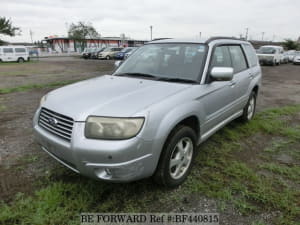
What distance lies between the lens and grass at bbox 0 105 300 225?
2053 mm

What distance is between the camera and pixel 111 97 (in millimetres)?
2188

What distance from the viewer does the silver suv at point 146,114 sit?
1.85m

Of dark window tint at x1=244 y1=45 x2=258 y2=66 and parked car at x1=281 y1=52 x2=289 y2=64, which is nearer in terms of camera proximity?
dark window tint at x1=244 y1=45 x2=258 y2=66

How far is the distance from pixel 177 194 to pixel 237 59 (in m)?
2.58

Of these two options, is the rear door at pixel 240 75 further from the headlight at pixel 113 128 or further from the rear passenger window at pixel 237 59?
the headlight at pixel 113 128

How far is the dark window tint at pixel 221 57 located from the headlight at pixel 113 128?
1.58 metres

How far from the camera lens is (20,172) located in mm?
2719

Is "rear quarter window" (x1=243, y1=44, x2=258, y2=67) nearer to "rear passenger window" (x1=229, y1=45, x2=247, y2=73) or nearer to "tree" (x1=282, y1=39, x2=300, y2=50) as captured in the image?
"rear passenger window" (x1=229, y1=45, x2=247, y2=73)

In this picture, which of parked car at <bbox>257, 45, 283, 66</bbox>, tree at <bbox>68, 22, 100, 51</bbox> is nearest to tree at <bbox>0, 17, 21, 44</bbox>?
tree at <bbox>68, 22, 100, 51</bbox>

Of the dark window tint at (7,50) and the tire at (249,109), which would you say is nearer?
the tire at (249,109)

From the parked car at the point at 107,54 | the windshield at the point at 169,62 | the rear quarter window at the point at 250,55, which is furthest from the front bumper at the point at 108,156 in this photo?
the parked car at the point at 107,54

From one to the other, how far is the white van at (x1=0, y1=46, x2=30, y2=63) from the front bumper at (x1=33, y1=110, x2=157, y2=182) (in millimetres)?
25284

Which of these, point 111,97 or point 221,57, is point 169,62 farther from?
point 111,97

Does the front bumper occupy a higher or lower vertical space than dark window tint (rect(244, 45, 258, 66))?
lower
